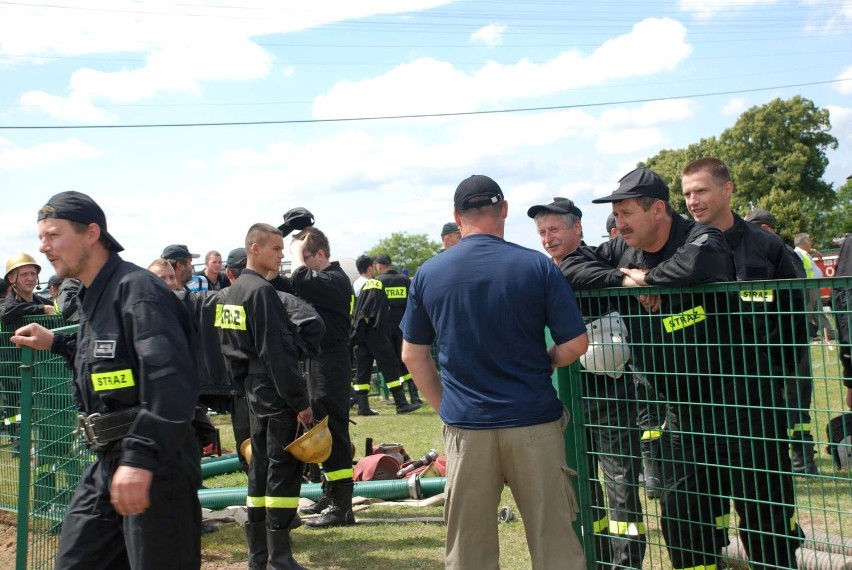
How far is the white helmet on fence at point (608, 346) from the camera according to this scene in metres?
3.96

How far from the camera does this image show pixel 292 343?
5.34m

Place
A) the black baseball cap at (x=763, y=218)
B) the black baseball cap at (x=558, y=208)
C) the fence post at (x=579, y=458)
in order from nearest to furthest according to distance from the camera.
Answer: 1. the fence post at (x=579, y=458)
2. the black baseball cap at (x=558, y=208)
3. the black baseball cap at (x=763, y=218)

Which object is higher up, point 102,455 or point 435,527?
point 102,455

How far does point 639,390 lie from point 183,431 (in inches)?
87.2

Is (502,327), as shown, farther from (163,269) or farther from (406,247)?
(406,247)

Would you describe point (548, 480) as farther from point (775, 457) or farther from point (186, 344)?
point (186, 344)

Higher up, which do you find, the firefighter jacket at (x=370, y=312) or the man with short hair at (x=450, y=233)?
the man with short hair at (x=450, y=233)

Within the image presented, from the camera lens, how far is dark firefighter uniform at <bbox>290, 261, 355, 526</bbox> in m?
6.51

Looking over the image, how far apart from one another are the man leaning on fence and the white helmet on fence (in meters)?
0.05

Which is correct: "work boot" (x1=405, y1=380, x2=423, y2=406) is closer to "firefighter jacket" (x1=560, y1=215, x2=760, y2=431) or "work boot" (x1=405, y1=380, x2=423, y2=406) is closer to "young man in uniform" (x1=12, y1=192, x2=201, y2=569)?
"firefighter jacket" (x1=560, y1=215, x2=760, y2=431)

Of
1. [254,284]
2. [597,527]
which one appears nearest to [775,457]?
[597,527]

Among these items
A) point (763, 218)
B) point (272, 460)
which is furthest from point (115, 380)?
point (763, 218)

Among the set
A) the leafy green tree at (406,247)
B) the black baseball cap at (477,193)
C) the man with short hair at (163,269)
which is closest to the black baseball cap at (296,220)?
the man with short hair at (163,269)

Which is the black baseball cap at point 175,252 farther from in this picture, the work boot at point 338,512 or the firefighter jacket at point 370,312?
the firefighter jacket at point 370,312
